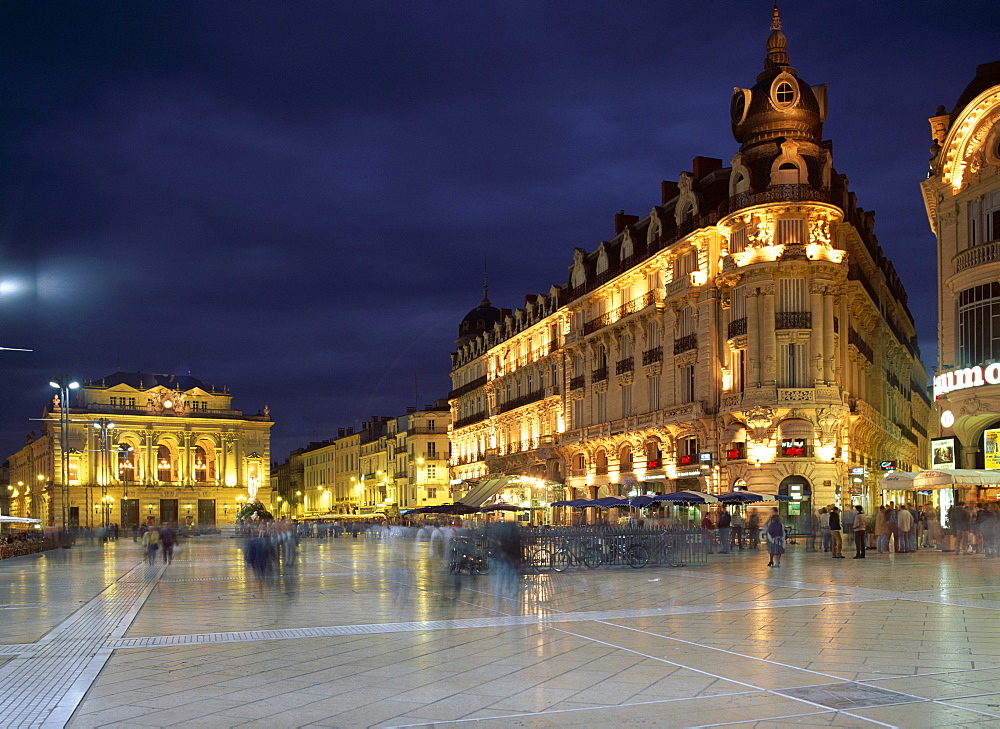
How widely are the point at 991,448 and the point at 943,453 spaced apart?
166cm

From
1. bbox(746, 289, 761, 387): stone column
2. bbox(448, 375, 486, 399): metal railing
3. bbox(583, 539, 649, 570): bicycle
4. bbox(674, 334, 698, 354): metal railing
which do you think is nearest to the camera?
bbox(583, 539, 649, 570): bicycle

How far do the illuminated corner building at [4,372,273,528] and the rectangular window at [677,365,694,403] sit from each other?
7307 cm

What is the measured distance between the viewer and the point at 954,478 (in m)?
30.2

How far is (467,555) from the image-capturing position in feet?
79.5

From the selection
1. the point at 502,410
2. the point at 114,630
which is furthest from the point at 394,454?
the point at 114,630

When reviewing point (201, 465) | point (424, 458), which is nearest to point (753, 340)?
point (424, 458)

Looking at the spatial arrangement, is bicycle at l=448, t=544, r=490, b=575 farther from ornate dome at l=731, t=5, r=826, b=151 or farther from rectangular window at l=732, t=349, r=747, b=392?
ornate dome at l=731, t=5, r=826, b=151

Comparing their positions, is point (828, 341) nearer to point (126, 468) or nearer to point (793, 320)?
point (793, 320)

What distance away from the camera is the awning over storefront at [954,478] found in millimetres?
30312

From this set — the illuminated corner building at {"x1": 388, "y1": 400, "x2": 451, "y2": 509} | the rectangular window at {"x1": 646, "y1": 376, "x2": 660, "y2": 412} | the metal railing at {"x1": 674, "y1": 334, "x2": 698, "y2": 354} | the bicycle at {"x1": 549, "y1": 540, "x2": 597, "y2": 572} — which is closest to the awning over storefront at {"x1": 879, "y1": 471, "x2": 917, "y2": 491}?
the bicycle at {"x1": 549, "y1": 540, "x2": 597, "y2": 572}

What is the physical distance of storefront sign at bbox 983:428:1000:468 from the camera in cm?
3353

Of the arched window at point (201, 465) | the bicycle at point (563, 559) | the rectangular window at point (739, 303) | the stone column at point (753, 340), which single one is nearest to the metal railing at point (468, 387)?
the rectangular window at point (739, 303)

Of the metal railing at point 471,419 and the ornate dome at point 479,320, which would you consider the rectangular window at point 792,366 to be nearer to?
the metal railing at point 471,419

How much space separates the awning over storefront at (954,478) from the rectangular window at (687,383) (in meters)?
17.0
